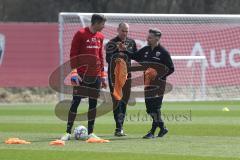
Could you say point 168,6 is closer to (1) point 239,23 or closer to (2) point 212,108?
(1) point 239,23

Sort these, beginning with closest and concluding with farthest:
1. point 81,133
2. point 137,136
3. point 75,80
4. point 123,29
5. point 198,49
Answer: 1. point 75,80
2. point 81,133
3. point 123,29
4. point 137,136
5. point 198,49

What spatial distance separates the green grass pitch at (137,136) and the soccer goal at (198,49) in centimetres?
529

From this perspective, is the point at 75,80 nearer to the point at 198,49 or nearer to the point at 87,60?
the point at 87,60

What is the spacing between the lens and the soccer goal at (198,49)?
1138 inches

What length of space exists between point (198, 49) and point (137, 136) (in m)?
14.7

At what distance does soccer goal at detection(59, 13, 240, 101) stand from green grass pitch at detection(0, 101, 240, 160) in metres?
5.29

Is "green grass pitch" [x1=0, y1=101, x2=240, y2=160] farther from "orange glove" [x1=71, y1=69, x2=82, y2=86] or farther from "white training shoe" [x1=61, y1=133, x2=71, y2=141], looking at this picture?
"orange glove" [x1=71, y1=69, x2=82, y2=86]

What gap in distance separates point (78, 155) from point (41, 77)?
1719cm

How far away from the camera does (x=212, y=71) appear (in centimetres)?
2925

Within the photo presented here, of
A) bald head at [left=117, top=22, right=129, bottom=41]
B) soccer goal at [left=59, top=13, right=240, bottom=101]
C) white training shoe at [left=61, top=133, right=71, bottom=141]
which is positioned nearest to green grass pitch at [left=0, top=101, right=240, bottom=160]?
white training shoe at [left=61, top=133, right=71, bottom=141]

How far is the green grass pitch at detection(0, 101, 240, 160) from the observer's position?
11844 millimetres

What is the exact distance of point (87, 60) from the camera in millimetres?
14219

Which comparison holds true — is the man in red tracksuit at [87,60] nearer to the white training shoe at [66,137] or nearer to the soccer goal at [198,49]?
the white training shoe at [66,137]

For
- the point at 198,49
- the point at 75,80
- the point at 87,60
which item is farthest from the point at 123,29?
the point at 198,49
